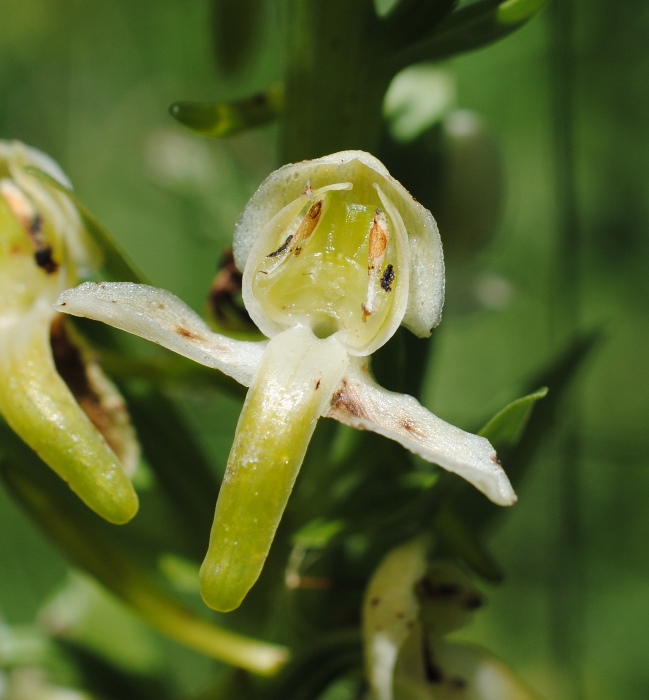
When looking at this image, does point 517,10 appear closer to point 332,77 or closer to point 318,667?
point 332,77

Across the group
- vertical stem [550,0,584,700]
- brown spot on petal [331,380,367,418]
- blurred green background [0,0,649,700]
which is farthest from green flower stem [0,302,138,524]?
vertical stem [550,0,584,700]

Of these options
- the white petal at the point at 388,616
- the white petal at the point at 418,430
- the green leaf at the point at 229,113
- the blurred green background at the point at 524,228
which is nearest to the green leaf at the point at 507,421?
the white petal at the point at 418,430

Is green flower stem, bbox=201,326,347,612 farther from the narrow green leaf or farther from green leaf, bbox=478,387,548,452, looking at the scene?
the narrow green leaf

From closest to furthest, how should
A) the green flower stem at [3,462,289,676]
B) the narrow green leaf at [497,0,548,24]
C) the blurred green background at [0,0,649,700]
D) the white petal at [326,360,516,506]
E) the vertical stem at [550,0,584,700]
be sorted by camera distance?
the white petal at [326,360,516,506] → the narrow green leaf at [497,0,548,24] → the green flower stem at [3,462,289,676] → the vertical stem at [550,0,584,700] → the blurred green background at [0,0,649,700]

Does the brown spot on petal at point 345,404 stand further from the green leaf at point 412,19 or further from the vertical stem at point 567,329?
the vertical stem at point 567,329

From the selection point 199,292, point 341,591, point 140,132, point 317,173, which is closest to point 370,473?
point 341,591

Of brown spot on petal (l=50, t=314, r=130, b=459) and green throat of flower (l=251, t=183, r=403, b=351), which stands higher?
green throat of flower (l=251, t=183, r=403, b=351)
